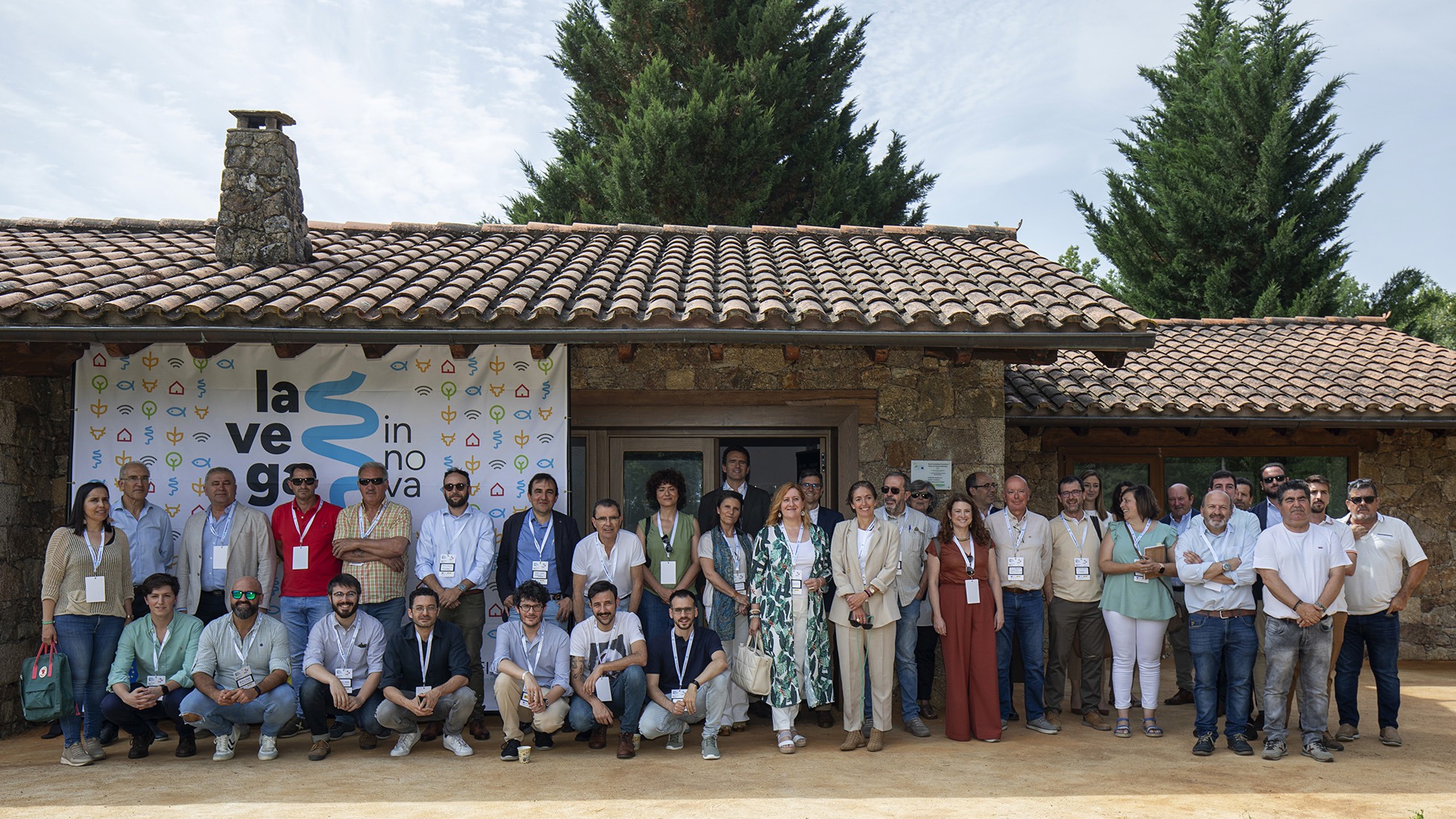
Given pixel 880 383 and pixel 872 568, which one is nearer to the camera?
pixel 872 568

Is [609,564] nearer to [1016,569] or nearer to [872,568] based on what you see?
[872,568]

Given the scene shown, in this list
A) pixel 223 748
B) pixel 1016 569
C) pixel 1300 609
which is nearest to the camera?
pixel 1300 609

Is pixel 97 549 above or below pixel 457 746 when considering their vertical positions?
above

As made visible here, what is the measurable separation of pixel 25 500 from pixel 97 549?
117cm

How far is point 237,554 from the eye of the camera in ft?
19.1

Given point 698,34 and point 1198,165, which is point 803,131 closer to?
point 698,34

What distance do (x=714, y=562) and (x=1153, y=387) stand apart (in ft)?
16.3

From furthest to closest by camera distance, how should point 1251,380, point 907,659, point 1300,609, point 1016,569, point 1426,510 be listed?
point 1426,510 < point 1251,380 < point 907,659 < point 1016,569 < point 1300,609

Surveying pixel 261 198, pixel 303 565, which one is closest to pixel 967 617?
pixel 303 565

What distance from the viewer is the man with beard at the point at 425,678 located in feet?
17.6

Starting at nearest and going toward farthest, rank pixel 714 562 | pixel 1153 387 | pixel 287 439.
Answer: pixel 714 562
pixel 287 439
pixel 1153 387

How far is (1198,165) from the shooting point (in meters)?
18.3

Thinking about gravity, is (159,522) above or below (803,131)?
below

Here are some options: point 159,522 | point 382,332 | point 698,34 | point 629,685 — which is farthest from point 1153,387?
point 698,34
